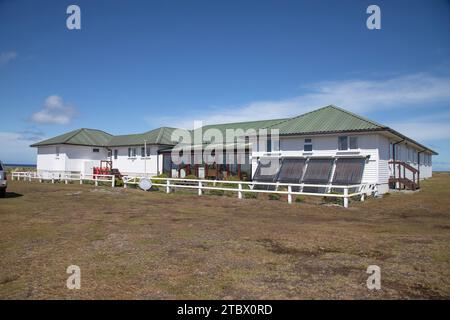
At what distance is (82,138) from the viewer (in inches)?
1681

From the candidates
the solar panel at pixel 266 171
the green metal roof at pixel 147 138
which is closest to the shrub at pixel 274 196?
the solar panel at pixel 266 171

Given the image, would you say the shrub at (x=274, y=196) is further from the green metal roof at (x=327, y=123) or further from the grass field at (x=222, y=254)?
the green metal roof at (x=327, y=123)

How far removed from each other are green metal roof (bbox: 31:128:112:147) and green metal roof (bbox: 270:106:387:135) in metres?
25.6

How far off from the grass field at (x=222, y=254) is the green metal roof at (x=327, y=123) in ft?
34.9

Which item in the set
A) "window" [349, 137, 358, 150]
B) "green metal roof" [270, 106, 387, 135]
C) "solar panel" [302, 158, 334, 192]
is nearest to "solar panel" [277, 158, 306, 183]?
"solar panel" [302, 158, 334, 192]

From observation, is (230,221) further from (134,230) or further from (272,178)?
(272,178)

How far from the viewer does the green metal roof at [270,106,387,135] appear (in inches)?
921

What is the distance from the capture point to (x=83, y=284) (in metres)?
5.55

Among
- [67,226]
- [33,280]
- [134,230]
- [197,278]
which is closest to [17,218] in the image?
[67,226]

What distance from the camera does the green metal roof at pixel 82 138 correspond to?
41.3 metres

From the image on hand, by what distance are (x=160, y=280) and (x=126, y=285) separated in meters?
0.56

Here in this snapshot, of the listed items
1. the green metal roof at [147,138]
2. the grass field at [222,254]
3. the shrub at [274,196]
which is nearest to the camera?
the grass field at [222,254]
